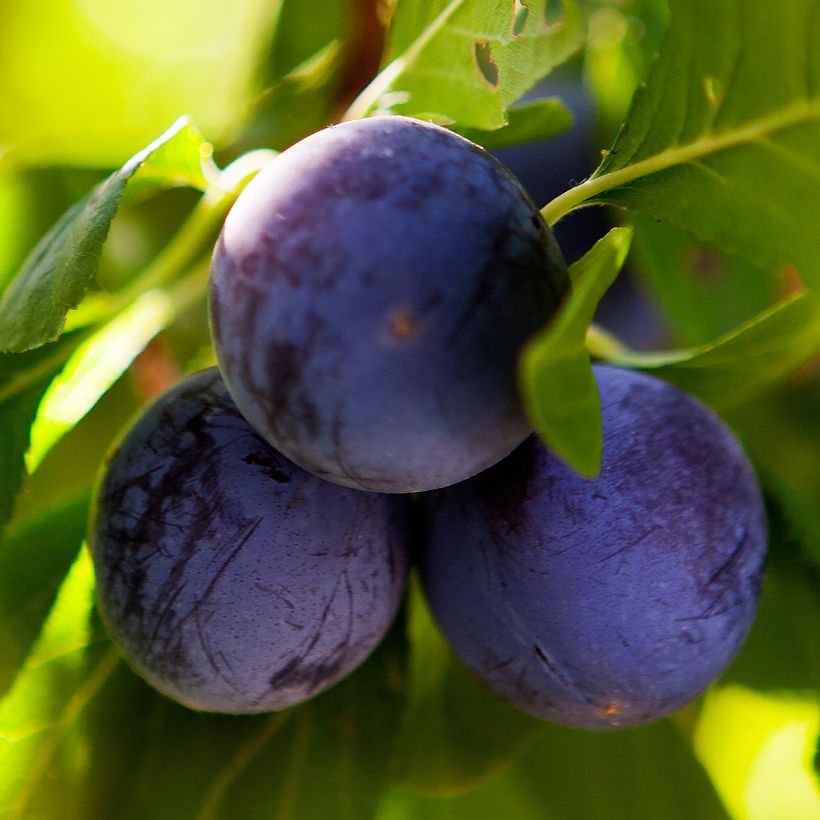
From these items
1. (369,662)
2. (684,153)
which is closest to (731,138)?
(684,153)

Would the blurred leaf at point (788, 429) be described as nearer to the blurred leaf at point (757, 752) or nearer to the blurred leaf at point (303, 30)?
the blurred leaf at point (757, 752)

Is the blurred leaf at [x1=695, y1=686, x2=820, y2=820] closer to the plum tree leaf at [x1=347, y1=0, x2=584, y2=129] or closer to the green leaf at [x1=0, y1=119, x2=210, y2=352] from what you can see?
the plum tree leaf at [x1=347, y1=0, x2=584, y2=129]

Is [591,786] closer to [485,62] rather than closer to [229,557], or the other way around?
[229,557]

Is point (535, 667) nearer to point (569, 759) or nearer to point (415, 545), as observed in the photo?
point (415, 545)


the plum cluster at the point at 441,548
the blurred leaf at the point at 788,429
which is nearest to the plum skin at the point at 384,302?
the plum cluster at the point at 441,548

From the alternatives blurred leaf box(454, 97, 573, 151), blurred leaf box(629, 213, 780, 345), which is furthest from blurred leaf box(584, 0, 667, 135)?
blurred leaf box(454, 97, 573, 151)
